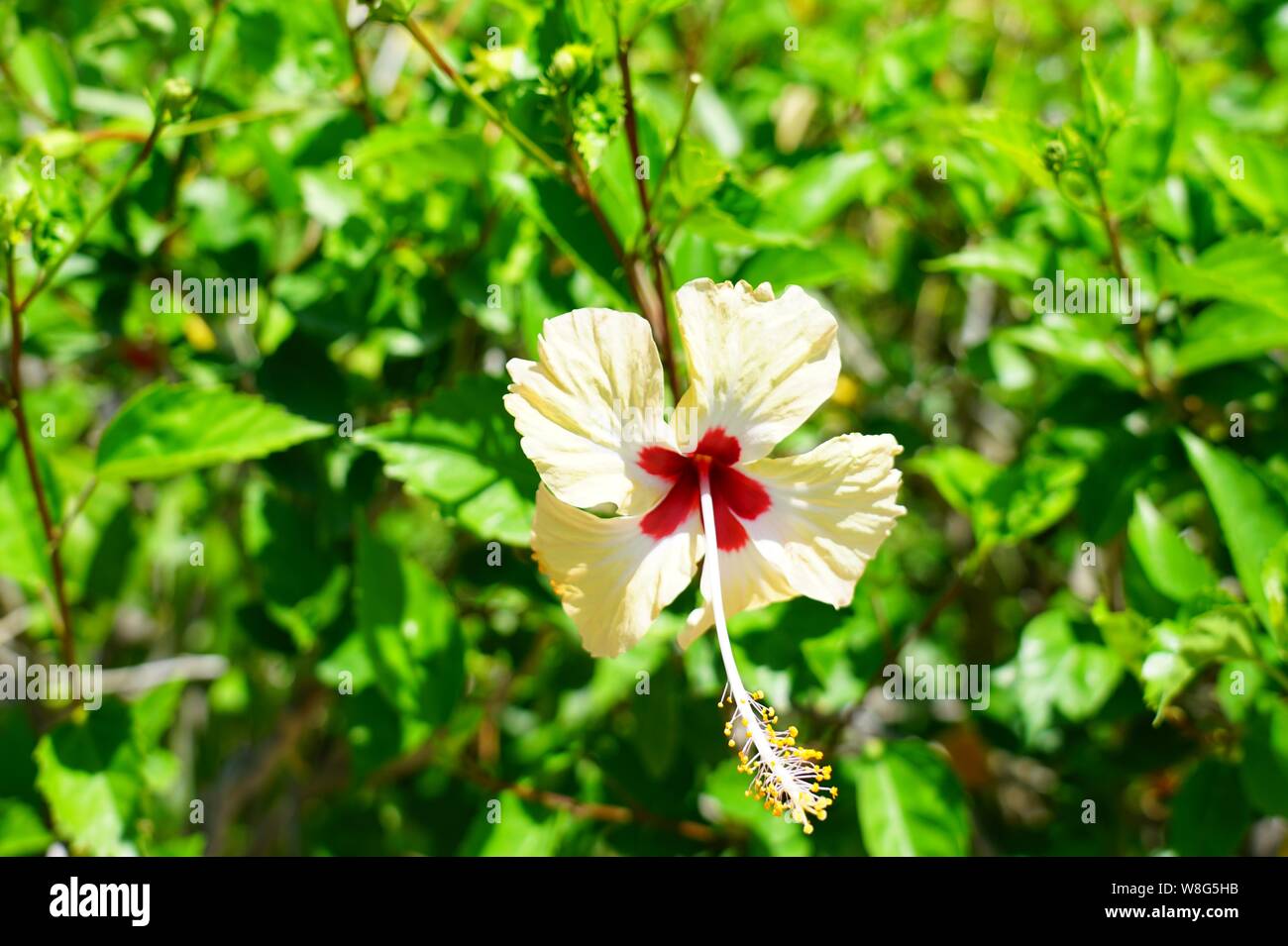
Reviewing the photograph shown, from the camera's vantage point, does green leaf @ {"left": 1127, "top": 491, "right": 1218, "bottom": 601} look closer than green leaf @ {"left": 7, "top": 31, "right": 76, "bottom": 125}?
Yes

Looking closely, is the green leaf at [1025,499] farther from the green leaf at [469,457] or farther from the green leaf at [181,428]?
the green leaf at [181,428]

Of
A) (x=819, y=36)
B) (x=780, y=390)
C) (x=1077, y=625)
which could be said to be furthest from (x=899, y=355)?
(x=780, y=390)

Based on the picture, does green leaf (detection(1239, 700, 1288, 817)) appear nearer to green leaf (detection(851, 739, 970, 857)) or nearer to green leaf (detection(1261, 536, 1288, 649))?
green leaf (detection(1261, 536, 1288, 649))

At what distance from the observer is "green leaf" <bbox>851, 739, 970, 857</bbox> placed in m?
1.48

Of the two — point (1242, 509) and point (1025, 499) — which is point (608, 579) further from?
point (1242, 509)

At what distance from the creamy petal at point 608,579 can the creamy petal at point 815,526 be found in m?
0.05

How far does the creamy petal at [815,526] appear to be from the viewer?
116 cm

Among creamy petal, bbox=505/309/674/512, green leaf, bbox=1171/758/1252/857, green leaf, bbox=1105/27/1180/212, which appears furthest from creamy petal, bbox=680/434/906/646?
green leaf, bbox=1171/758/1252/857

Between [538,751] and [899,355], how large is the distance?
1.05 m

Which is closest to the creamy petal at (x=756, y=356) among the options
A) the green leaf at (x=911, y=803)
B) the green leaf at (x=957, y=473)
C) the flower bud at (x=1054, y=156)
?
the flower bud at (x=1054, y=156)

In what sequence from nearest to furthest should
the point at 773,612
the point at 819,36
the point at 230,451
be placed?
the point at 230,451
the point at 773,612
the point at 819,36

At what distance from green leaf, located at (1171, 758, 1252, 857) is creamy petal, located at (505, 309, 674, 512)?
3.18 feet

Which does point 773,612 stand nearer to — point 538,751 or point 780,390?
point 780,390

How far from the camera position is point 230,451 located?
1.34 m
